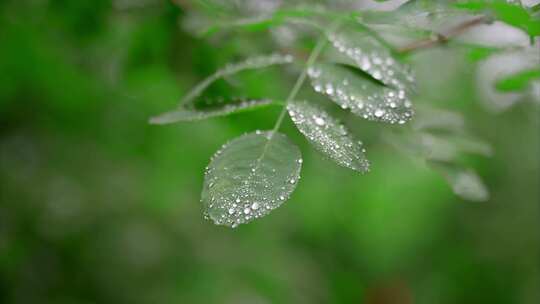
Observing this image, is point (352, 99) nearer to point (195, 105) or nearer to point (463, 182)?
point (195, 105)

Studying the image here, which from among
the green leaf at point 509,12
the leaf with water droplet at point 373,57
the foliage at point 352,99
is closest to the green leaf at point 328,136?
the foliage at point 352,99

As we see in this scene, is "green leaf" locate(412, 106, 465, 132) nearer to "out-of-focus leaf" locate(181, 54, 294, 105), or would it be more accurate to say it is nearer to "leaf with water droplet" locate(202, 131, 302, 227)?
"out-of-focus leaf" locate(181, 54, 294, 105)

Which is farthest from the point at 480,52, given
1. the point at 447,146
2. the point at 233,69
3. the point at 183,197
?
the point at 183,197

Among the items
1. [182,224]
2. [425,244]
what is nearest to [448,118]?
[182,224]

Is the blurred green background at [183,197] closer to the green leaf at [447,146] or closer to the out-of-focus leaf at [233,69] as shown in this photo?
the out-of-focus leaf at [233,69]

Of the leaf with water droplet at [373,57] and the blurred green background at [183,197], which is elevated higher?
the leaf with water droplet at [373,57]

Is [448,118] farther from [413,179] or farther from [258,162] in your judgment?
[413,179]

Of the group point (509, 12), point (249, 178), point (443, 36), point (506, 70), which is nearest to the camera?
point (249, 178)
